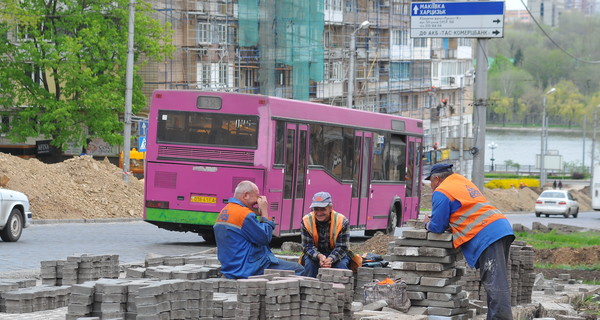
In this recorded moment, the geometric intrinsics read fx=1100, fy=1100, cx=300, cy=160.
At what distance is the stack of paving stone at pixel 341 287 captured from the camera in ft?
34.4

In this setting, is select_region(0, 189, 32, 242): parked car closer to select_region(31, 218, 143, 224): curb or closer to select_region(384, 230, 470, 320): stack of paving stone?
select_region(31, 218, 143, 224): curb

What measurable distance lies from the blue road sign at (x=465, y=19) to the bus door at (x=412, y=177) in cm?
700

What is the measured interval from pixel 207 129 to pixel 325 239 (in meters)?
9.74

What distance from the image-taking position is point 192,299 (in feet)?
33.8

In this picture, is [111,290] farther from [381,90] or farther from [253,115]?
[381,90]

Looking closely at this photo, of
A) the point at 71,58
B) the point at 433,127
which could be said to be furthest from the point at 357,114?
the point at 433,127

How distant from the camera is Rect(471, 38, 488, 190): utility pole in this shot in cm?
2312

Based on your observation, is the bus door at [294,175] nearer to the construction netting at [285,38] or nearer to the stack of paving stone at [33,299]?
the stack of paving stone at [33,299]

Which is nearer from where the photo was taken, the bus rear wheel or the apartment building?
the bus rear wheel

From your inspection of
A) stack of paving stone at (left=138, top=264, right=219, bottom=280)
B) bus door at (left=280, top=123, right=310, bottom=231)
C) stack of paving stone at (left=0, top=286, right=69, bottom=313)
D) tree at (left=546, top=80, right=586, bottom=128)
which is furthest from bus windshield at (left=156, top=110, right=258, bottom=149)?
tree at (left=546, top=80, right=586, bottom=128)

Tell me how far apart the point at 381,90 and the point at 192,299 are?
69693 mm

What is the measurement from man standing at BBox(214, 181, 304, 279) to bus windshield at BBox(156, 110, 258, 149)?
9.73 metres

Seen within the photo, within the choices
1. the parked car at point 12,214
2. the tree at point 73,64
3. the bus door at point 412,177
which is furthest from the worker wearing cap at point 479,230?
the tree at point 73,64

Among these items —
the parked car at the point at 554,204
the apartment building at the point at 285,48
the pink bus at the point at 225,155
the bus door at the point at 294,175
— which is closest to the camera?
the pink bus at the point at 225,155
